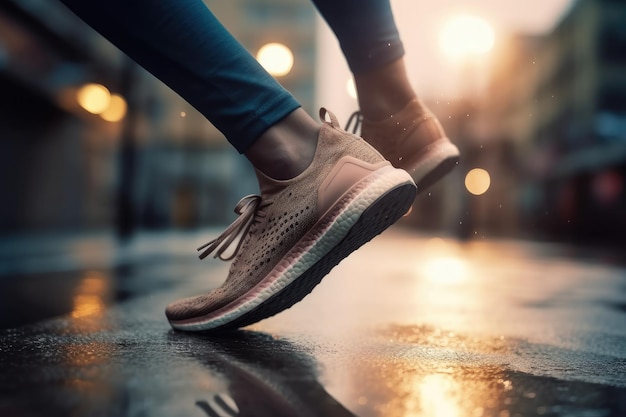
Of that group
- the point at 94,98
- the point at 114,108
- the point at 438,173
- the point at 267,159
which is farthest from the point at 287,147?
the point at 114,108

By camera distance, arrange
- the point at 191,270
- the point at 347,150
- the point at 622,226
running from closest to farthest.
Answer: the point at 347,150 < the point at 191,270 < the point at 622,226

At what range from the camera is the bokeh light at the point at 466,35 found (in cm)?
688

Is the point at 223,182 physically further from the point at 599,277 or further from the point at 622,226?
the point at 599,277

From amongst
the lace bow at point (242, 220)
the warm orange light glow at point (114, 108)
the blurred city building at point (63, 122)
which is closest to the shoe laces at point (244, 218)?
the lace bow at point (242, 220)

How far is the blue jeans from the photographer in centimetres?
153

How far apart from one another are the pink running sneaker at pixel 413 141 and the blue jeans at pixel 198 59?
459mm

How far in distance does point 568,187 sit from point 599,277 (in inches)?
1097

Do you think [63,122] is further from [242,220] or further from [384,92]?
[242,220]

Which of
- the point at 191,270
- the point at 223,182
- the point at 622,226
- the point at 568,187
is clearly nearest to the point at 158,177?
the point at 223,182

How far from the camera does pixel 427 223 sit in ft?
181

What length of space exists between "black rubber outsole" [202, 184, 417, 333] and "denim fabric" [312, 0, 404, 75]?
45cm

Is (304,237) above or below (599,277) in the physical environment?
below

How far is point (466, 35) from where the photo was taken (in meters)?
8.40

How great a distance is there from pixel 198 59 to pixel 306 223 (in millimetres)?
426
